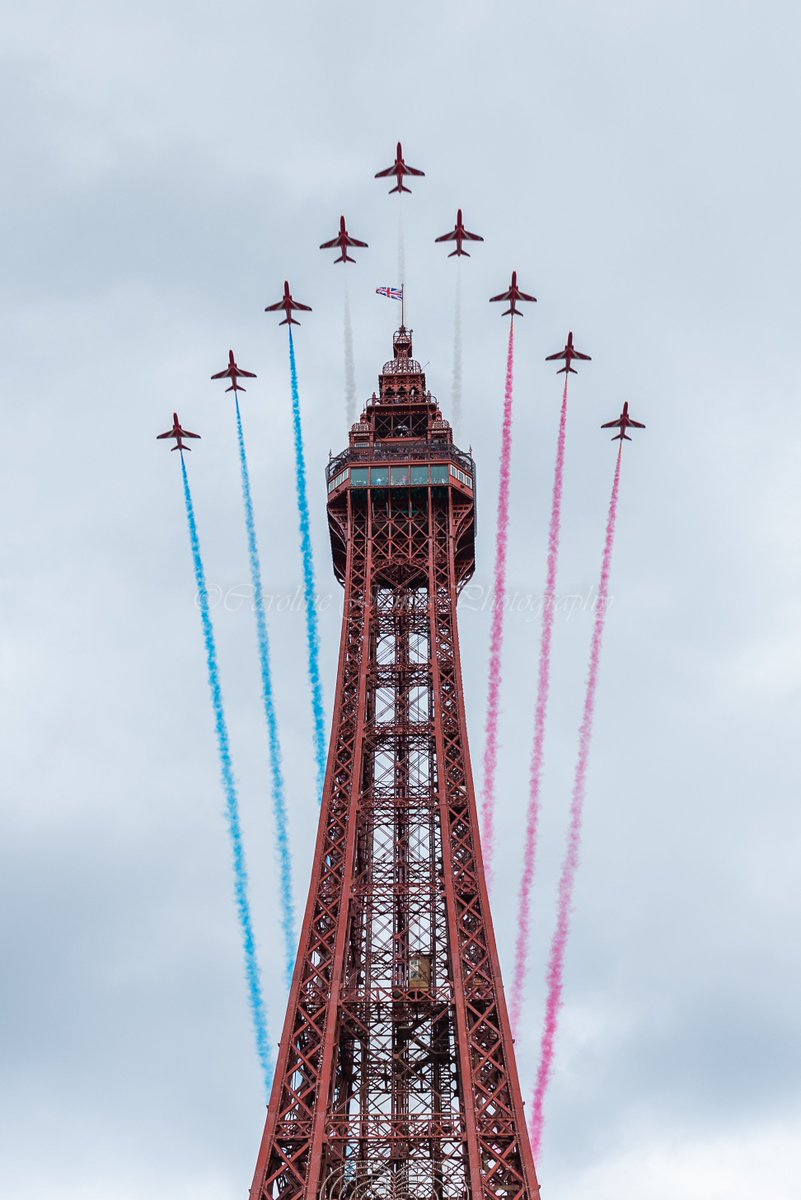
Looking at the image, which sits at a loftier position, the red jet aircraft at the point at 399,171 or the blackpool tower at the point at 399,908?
the red jet aircraft at the point at 399,171

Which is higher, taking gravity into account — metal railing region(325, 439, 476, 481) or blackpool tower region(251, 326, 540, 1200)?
metal railing region(325, 439, 476, 481)

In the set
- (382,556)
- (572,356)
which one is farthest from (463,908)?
(572,356)

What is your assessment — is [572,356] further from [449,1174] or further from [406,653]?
[449,1174]

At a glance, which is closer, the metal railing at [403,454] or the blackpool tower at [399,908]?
the blackpool tower at [399,908]

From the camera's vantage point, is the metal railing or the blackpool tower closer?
the blackpool tower

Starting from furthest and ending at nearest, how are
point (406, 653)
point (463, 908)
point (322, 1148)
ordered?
A: point (406, 653) → point (463, 908) → point (322, 1148)

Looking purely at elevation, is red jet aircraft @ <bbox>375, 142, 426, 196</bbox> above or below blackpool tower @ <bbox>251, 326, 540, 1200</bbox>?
above

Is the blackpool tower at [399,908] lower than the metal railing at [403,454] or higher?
lower

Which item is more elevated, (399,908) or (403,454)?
(403,454)
